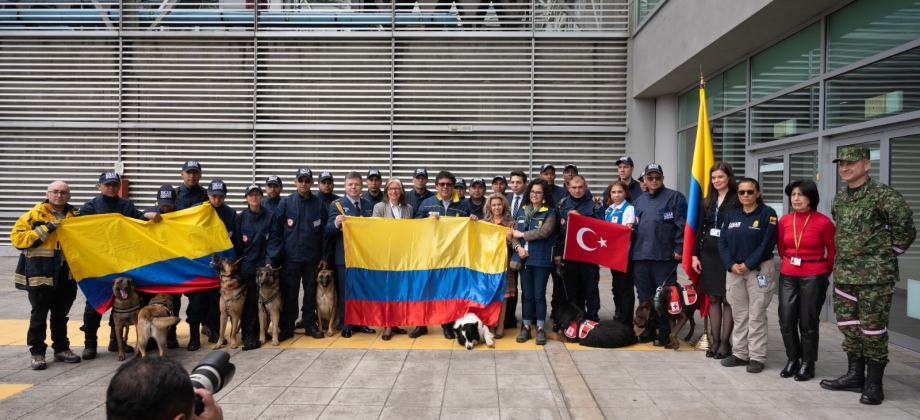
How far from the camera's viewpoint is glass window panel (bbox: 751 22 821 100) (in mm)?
7906

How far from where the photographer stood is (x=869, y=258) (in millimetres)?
4758

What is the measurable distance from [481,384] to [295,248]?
121 inches

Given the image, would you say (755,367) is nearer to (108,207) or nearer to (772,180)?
(772,180)


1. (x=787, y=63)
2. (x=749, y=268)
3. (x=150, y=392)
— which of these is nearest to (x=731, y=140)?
(x=787, y=63)

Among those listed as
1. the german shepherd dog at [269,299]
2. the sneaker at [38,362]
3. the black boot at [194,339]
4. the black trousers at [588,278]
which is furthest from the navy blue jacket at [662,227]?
the sneaker at [38,362]

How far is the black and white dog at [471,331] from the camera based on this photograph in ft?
21.4

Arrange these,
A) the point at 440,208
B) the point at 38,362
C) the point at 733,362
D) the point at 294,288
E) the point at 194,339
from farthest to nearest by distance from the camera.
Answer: the point at 440,208
the point at 294,288
the point at 194,339
the point at 733,362
the point at 38,362

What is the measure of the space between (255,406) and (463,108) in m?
9.92

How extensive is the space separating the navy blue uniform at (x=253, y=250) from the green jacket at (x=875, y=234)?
19.9ft

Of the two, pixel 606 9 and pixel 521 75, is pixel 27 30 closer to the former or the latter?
pixel 521 75

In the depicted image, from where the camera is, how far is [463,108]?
44.1 ft

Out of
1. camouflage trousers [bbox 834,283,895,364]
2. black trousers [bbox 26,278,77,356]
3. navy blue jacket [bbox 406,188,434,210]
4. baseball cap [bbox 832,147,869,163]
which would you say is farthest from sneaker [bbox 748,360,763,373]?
black trousers [bbox 26,278,77,356]

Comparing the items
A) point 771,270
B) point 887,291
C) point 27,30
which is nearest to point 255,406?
point 771,270

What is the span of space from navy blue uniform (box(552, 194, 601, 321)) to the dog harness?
46 cm
